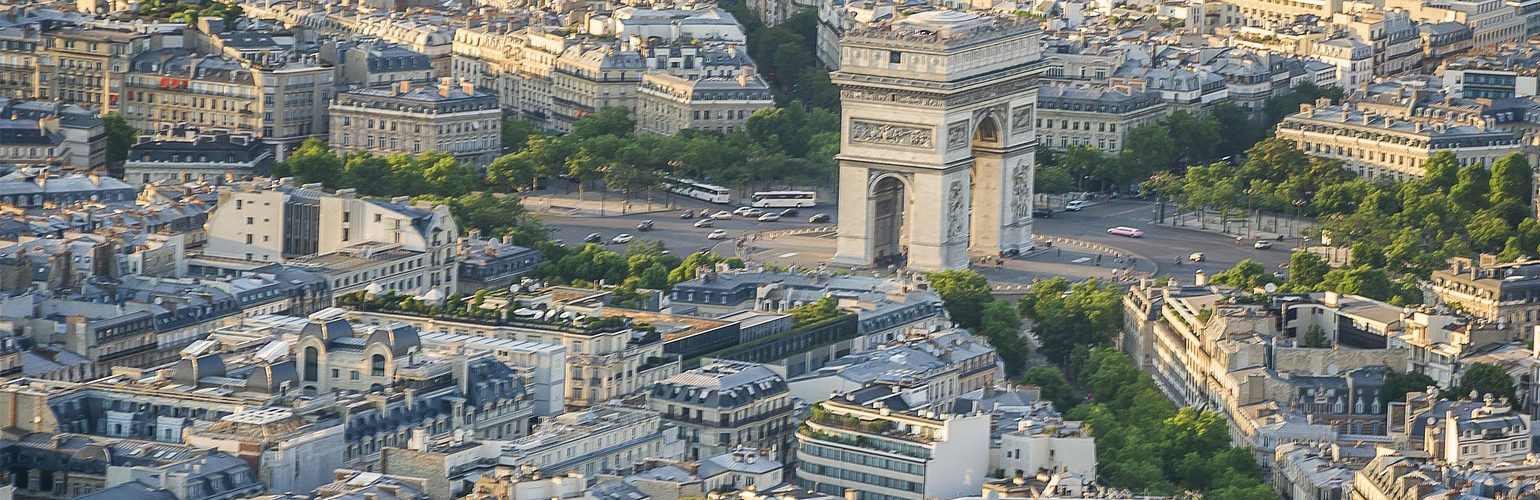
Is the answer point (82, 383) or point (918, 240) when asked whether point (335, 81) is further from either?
point (82, 383)

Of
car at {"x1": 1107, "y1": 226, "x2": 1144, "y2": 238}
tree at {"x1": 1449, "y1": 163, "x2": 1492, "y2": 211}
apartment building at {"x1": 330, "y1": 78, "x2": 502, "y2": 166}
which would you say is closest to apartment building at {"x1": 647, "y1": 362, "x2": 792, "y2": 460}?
car at {"x1": 1107, "y1": 226, "x2": 1144, "y2": 238}

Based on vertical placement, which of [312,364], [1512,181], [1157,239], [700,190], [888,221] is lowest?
[700,190]

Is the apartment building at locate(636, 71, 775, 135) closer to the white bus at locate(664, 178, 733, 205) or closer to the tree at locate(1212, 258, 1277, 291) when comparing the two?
the white bus at locate(664, 178, 733, 205)

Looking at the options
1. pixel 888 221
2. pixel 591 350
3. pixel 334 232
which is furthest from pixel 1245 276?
pixel 591 350

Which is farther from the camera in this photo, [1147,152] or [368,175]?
[1147,152]

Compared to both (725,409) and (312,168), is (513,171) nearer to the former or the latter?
(312,168)
